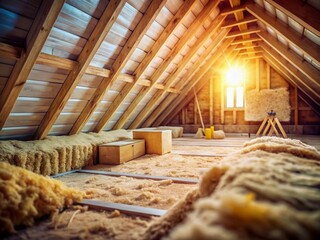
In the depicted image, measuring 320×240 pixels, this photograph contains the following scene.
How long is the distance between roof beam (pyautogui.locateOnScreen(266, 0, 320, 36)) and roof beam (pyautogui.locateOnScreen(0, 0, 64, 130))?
2.27 m

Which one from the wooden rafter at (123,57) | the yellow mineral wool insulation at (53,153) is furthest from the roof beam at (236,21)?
the yellow mineral wool insulation at (53,153)

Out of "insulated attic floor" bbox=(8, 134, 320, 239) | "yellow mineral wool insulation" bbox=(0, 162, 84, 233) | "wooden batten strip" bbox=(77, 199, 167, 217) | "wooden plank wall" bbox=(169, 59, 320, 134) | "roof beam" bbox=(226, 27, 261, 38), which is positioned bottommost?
"insulated attic floor" bbox=(8, 134, 320, 239)

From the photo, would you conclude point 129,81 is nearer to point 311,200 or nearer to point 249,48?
point 311,200

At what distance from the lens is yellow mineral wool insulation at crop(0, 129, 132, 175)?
235 centimetres

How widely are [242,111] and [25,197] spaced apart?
7087mm

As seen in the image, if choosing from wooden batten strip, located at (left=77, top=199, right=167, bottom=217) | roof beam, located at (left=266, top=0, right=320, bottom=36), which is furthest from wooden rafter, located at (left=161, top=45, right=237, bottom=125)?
wooden batten strip, located at (left=77, top=199, right=167, bottom=217)

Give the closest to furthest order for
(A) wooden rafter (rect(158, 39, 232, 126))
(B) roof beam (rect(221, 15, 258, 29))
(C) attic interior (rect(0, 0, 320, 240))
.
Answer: (C) attic interior (rect(0, 0, 320, 240)), (B) roof beam (rect(221, 15, 258, 29)), (A) wooden rafter (rect(158, 39, 232, 126))

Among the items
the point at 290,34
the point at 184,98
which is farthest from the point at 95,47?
the point at 184,98

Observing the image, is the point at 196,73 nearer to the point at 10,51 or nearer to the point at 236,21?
the point at 236,21

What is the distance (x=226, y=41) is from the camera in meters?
5.78

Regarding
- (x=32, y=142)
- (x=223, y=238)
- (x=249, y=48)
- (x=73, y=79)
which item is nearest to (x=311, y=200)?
(x=223, y=238)

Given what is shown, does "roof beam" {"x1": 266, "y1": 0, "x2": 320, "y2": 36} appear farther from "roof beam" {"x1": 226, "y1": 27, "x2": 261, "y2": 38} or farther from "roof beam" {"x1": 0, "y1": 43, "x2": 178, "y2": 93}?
"roof beam" {"x1": 226, "y1": 27, "x2": 261, "y2": 38}

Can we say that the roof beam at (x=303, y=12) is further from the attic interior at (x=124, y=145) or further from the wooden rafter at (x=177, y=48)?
the wooden rafter at (x=177, y=48)

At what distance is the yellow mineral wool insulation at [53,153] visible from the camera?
235 cm
